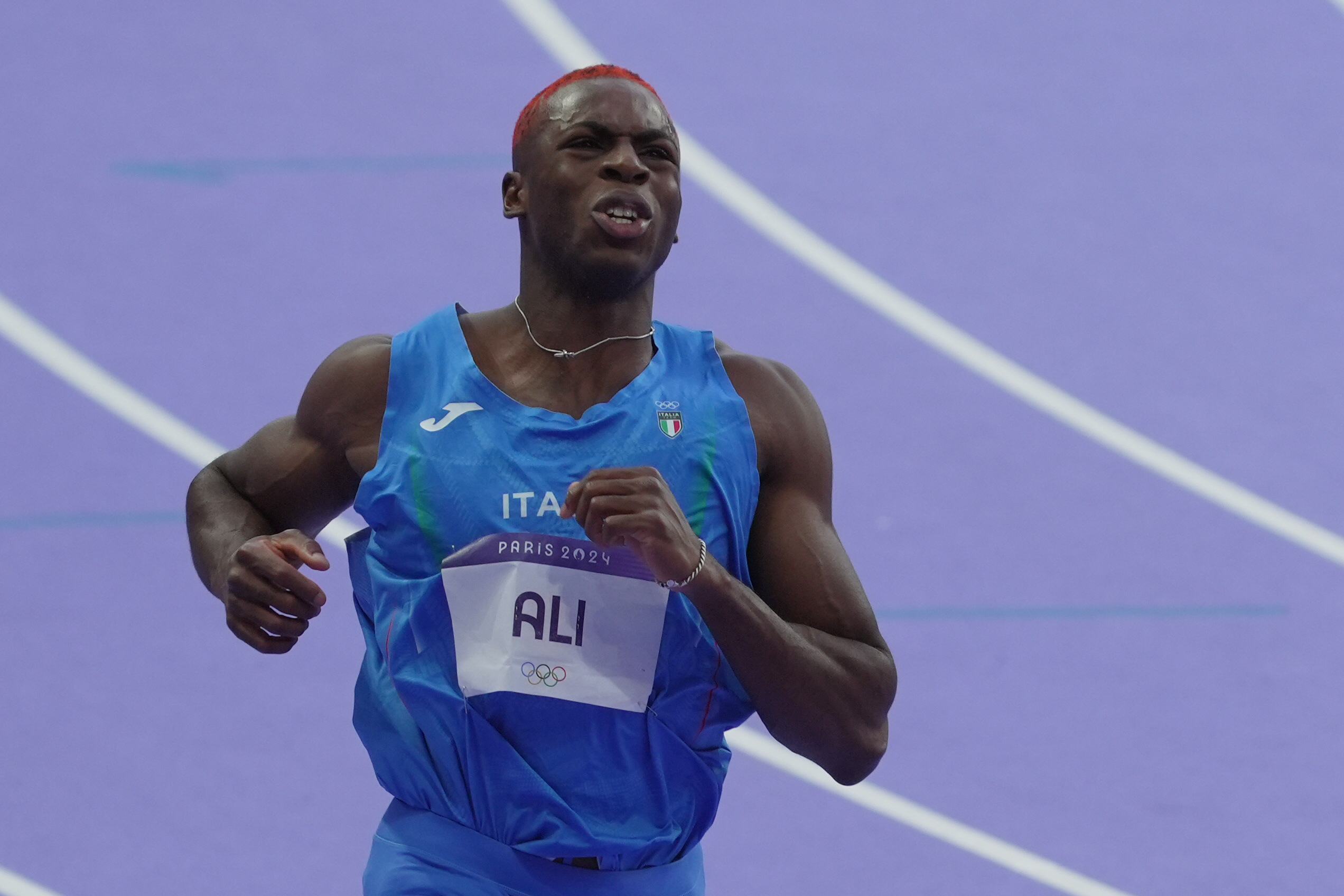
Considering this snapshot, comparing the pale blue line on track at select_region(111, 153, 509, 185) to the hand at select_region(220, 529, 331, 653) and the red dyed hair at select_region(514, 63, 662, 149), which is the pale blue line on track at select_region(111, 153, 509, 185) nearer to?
the red dyed hair at select_region(514, 63, 662, 149)

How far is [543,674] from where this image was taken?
2.40m

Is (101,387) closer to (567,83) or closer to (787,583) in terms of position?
(567,83)

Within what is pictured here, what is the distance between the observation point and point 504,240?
6586 millimetres

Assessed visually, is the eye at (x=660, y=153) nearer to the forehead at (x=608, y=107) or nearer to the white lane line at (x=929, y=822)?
the forehead at (x=608, y=107)

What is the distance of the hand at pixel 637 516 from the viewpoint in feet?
7.17

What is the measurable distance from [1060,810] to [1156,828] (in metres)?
0.21

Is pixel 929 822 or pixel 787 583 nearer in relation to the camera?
pixel 787 583

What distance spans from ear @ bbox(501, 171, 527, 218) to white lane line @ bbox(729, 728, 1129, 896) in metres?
1.71

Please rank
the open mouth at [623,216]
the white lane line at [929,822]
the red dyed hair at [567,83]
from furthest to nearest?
the white lane line at [929,822], the red dyed hair at [567,83], the open mouth at [623,216]

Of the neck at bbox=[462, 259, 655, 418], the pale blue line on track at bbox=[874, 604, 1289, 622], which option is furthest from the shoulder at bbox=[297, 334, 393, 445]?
the pale blue line on track at bbox=[874, 604, 1289, 622]

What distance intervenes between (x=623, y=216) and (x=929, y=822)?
233 centimetres

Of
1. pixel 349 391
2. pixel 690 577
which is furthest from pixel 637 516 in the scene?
pixel 349 391

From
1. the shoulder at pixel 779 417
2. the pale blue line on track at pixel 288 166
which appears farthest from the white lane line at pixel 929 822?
the pale blue line on track at pixel 288 166

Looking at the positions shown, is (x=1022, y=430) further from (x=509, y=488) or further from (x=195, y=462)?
(x=509, y=488)
